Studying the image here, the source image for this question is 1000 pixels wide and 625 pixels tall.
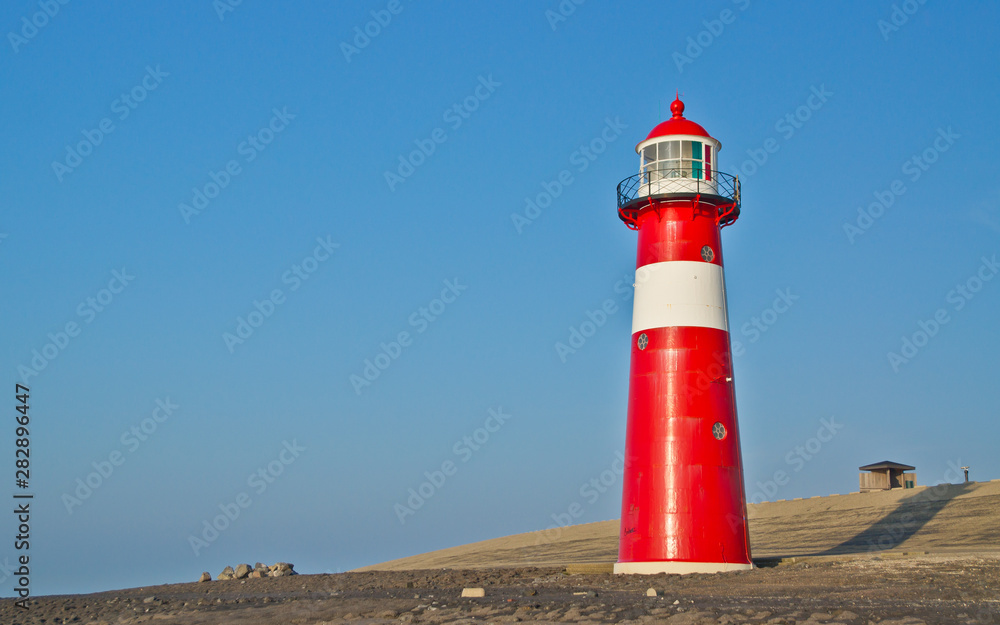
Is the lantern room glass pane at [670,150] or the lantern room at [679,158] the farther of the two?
the lantern room glass pane at [670,150]

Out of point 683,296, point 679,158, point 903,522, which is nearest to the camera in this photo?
point 683,296

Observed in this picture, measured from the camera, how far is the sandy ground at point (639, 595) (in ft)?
50.9

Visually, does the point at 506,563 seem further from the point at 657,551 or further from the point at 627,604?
the point at 627,604

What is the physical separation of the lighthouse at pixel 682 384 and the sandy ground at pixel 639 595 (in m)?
0.97

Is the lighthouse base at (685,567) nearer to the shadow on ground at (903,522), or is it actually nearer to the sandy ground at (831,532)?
the sandy ground at (831,532)

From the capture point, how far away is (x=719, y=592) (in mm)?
18453

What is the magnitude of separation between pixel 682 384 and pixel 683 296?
1970 mm

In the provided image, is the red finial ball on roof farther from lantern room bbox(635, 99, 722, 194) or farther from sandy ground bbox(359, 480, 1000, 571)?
sandy ground bbox(359, 480, 1000, 571)

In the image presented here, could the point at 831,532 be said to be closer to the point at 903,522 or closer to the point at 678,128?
the point at 903,522

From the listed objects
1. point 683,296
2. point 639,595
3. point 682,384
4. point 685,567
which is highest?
point 683,296

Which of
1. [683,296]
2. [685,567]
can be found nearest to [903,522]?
[685,567]

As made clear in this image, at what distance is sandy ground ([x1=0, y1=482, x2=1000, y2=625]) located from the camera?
15.5 metres

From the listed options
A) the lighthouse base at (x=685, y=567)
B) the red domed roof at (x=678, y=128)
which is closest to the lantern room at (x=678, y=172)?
the red domed roof at (x=678, y=128)

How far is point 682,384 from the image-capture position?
2238cm
